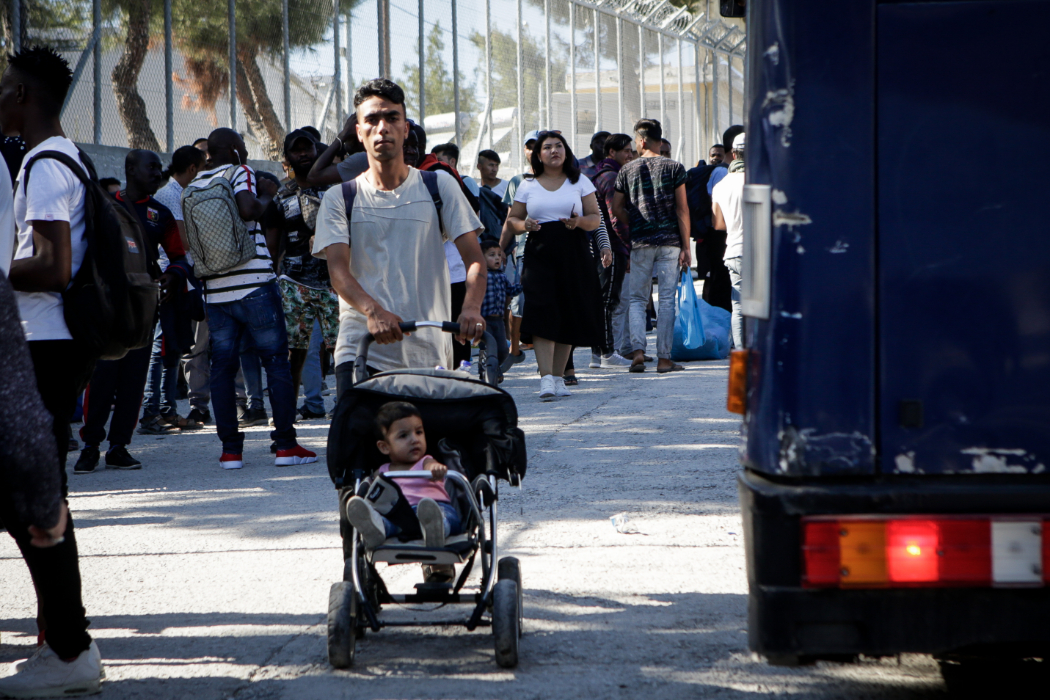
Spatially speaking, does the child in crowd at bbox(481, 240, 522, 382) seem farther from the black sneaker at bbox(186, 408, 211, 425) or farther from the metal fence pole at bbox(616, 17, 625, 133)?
the metal fence pole at bbox(616, 17, 625, 133)

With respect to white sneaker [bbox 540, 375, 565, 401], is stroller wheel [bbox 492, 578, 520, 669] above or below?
below

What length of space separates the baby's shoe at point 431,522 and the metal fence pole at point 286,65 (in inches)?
522

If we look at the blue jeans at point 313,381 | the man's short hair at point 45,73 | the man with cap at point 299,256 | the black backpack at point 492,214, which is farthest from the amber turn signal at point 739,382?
the black backpack at point 492,214

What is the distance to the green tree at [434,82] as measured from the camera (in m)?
18.8

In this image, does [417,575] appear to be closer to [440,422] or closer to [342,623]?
[440,422]

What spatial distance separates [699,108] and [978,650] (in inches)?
1162

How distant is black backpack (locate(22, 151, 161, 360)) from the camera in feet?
12.3

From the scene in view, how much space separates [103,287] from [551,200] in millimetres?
5786

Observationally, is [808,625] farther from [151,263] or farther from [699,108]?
[699,108]

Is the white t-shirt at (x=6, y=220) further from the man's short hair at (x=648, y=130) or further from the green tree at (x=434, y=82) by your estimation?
the green tree at (x=434, y=82)

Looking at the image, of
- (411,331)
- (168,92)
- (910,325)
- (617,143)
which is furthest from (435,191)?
(168,92)

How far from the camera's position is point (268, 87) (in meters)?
15.7

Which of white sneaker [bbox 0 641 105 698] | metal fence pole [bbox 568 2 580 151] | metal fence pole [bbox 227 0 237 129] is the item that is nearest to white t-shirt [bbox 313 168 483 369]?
white sneaker [bbox 0 641 105 698]

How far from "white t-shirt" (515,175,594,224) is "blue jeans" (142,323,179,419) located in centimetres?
292
